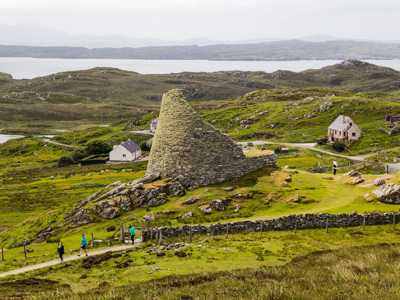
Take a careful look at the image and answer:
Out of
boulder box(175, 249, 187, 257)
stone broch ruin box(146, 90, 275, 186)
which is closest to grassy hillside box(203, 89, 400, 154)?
stone broch ruin box(146, 90, 275, 186)

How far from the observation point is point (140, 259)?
31.0 meters

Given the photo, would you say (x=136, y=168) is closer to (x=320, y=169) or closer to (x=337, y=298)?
(x=320, y=169)

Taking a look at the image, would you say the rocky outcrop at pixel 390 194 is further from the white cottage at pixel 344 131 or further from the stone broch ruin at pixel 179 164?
the white cottage at pixel 344 131

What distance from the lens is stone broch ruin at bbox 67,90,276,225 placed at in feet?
142

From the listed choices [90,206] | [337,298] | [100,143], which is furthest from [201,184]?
[100,143]

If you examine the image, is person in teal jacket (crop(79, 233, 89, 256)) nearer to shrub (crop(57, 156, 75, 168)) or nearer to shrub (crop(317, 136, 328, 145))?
shrub (crop(317, 136, 328, 145))

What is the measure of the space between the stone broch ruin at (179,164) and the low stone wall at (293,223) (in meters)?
6.45

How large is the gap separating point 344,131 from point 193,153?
8562cm

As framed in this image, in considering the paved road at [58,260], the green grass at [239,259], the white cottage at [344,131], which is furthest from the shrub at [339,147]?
the paved road at [58,260]

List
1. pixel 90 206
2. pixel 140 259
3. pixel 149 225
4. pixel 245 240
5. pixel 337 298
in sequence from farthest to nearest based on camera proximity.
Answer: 1. pixel 90 206
2. pixel 149 225
3. pixel 245 240
4. pixel 140 259
5. pixel 337 298

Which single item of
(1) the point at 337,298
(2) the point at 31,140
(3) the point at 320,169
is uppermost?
(1) the point at 337,298

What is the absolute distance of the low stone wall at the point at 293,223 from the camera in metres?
37.2

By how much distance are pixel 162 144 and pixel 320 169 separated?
1502 inches

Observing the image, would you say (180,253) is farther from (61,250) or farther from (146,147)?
(146,147)
